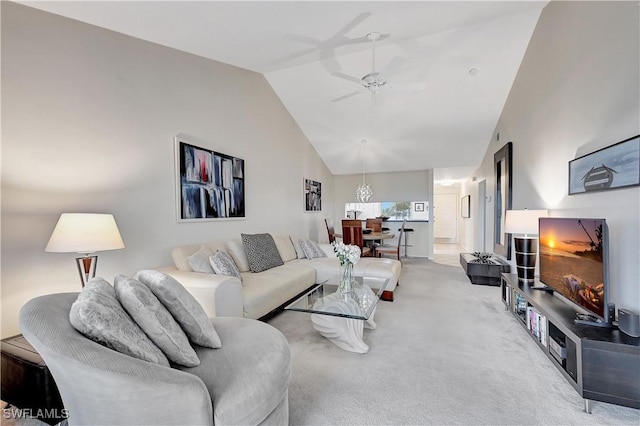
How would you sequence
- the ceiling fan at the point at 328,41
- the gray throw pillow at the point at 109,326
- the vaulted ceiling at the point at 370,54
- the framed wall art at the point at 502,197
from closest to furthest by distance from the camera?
1. the gray throw pillow at the point at 109,326
2. the vaulted ceiling at the point at 370,54
3. the ceiling fan at the point at 328,41
4. the framed wall art at the point at 502,197

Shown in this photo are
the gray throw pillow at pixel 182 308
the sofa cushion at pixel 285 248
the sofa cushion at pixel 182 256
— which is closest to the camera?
the gray throw pillow at pixel 182 308

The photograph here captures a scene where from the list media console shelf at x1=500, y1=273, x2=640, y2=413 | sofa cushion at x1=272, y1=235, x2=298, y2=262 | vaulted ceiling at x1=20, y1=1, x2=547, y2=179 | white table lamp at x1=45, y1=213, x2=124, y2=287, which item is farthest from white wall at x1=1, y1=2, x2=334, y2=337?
media console shelf at x1=500, y1=273, x2=640, y2=413

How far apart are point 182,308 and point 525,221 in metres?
3.47

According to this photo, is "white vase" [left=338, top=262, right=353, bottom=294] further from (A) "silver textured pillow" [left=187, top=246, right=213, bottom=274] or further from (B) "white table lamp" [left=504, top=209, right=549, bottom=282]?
(B) "white table lamp" [left=504, top=209, right=549, bottom=282]

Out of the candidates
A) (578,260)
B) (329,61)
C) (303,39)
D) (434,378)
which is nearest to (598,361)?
(578,260)

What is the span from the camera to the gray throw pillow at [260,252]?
3.58 metres

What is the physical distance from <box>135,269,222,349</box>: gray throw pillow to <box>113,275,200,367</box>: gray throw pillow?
0.24 ft

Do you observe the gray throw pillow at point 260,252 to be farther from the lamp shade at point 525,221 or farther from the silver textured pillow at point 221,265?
the lamp shade at point 525,221

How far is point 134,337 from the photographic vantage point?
1138mm

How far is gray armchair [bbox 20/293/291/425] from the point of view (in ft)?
3.20

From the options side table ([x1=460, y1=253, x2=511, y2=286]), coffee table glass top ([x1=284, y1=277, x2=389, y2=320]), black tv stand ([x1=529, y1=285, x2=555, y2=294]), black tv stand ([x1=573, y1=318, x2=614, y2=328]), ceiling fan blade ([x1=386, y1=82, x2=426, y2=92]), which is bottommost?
side table ([x1=460, y1=253, x2=511, y2=286])

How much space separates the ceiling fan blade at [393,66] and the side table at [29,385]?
15.1ft

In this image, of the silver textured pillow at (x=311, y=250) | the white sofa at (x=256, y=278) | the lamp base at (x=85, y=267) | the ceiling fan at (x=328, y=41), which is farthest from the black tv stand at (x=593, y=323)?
the lamp base at (x=85, y=267)

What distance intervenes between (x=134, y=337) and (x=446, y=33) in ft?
14.1
